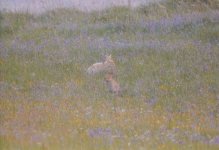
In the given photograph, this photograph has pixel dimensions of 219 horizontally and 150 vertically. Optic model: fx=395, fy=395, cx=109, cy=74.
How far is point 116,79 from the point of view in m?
11.3

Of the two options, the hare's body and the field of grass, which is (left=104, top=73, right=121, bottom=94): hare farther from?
the field of grass

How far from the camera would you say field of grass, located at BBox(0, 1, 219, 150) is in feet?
23.3

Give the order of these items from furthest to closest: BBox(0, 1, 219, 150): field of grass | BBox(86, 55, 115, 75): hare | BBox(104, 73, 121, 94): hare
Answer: BBox(86, 55, 115, 75): hare, BBox(104, 73, 121, 94): hare, BBox(0, 1, 219, 150): field of grass

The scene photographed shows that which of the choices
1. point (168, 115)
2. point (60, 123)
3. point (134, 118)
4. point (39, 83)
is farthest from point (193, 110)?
point (39, 83)

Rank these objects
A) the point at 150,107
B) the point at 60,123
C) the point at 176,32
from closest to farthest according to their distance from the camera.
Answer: the point at 60,123 < the point at 150,107 < the point at 176,32

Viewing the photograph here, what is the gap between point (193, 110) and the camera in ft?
28.8

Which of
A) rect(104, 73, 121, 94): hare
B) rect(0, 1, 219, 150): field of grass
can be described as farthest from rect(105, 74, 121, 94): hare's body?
rect(0, 1, 219, 150): field of grass

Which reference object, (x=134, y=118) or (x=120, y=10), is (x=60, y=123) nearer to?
(x=134, y=118)

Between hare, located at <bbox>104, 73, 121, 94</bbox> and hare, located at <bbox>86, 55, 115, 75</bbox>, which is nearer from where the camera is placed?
hare, located at <bbox>104, 73, 121, 94</bbox>

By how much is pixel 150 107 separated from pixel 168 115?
0.74 metres

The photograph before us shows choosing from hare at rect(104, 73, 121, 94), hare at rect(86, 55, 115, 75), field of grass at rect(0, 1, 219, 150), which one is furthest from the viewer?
hare at rect(86, 55, 115, 75)

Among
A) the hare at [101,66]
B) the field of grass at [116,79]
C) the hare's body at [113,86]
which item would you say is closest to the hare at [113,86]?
the hare's body at [113,86]

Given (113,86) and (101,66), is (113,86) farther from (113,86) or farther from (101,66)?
(101,66)

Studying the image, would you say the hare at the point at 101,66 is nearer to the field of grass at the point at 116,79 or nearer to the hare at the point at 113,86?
the field of grass at the point at 116,79
